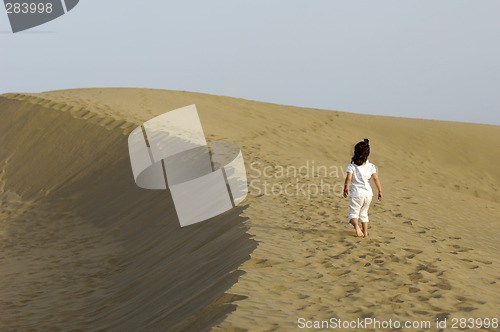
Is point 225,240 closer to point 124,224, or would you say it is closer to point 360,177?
point 360,177

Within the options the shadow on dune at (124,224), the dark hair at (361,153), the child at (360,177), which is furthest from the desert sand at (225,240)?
the dark hair at (361,153)

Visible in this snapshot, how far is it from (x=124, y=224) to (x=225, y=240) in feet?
14.3

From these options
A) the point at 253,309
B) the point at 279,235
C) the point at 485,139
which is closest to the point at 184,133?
the point at 279,235

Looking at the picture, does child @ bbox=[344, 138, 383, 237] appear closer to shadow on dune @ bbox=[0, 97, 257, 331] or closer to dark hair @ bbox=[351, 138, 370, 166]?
dark hair @ bbox=[351, 138, 370, 166]

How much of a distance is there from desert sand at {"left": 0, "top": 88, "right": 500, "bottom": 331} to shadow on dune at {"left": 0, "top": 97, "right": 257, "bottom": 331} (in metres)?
0.03

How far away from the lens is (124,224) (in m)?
10.9

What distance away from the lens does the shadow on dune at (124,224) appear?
18.0 feet

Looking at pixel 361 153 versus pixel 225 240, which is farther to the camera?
pixel 225 240

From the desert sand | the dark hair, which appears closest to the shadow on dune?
the desert sand

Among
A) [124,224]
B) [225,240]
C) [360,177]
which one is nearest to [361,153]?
[360,177]

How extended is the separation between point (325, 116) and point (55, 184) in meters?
13.0

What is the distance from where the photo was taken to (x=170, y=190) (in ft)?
35.7

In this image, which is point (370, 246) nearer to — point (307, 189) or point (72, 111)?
point (307, 189)

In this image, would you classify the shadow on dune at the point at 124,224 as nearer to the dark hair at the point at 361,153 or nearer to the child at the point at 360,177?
the child at the point at 360,177
